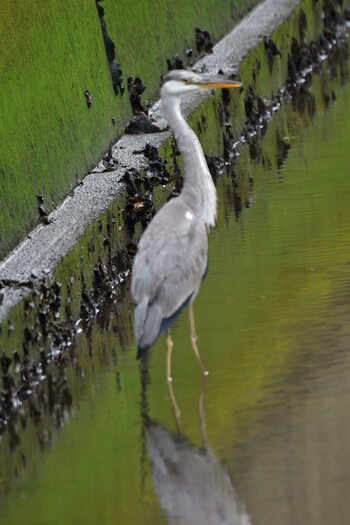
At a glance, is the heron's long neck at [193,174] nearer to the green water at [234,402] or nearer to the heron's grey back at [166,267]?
the heron's grey back at [166,267]

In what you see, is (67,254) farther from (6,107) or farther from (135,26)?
(135,26)

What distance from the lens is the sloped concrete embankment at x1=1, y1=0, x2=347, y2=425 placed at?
829 centimetres

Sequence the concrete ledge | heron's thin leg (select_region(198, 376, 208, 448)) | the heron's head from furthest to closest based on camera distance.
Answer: the heron's head, the concrete ledge, heron's thin leg (select_region(198, 376, 208, 448))

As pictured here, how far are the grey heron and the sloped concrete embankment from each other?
0.64 meters

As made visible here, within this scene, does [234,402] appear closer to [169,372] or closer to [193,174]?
[169,372]

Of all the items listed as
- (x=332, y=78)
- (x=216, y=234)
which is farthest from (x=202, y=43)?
(x=216, y=234)

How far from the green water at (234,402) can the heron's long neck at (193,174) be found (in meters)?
0.58

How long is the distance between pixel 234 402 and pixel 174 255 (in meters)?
0.93

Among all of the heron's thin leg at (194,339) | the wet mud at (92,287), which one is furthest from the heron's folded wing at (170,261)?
the wet mud at (92,287)

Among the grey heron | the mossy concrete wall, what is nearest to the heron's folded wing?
the grey heron

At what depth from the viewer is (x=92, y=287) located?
9.43m

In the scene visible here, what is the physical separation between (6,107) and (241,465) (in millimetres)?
3444

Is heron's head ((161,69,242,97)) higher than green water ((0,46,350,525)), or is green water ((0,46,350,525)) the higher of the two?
heron's head ((161,69,242,97))

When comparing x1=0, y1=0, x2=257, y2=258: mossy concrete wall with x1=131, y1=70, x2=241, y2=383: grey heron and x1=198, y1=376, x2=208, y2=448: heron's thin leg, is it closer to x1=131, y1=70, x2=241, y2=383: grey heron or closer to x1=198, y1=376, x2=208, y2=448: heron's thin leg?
x1=131, y1=70, x2=241, y2=383: grey heron
